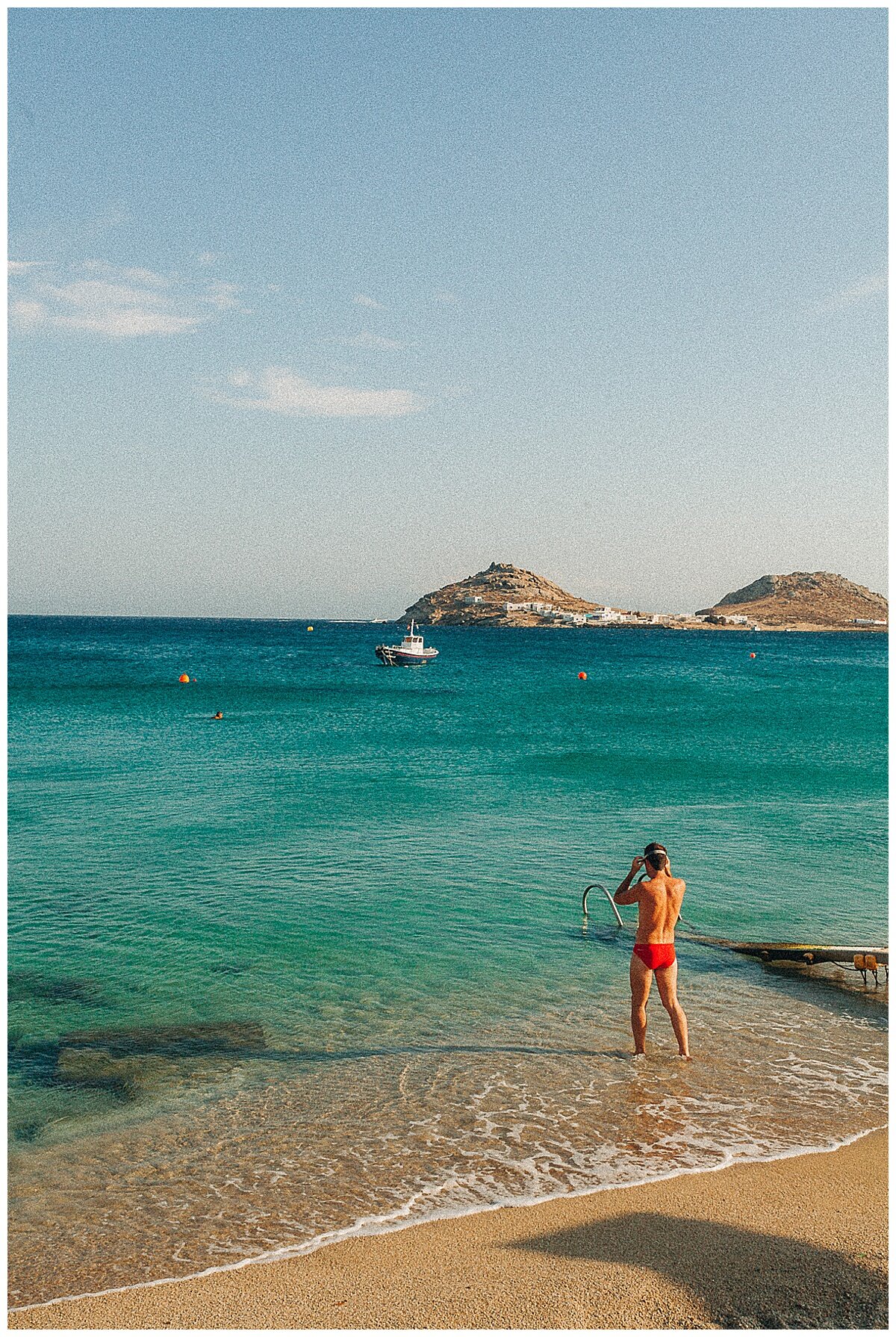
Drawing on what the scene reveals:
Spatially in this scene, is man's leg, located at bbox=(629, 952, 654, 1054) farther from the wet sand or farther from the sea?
the wet sand

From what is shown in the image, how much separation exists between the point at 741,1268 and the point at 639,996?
352 centimetres

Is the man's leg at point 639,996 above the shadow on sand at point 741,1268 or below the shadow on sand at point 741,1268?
above

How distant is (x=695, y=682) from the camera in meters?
70.7

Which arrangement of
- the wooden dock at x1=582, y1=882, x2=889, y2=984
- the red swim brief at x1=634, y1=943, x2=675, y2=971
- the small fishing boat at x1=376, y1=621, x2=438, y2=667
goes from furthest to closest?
1. the small fishing boat at x1=376, y1=621, x2=438, y2=667
2. the wooden dock at x1=582, y1=882, x2=889, y2=984
3. the red swim brief at x1=634, y1=943, x2=675, y2=971

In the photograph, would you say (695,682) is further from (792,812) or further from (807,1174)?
(807,1174)

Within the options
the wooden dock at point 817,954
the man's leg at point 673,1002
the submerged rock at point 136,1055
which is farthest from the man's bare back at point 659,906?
the submerged rock at point 136,1055

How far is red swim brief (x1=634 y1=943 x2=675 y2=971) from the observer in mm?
9469

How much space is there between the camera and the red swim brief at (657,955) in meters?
9.47

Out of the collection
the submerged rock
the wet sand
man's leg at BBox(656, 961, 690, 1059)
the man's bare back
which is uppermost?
the man's bare back

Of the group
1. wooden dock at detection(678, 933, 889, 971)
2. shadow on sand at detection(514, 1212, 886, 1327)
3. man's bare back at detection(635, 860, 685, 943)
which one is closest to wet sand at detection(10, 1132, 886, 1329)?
shadow on sand at detection(514, 1212, 886, 1327)

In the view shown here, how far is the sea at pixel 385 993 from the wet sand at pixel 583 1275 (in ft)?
0.96

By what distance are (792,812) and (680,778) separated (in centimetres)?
536

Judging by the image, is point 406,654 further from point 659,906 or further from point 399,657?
point 659,906

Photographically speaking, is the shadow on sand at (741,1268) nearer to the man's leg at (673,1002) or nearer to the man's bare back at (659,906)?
the man's leg at (673,1002)
